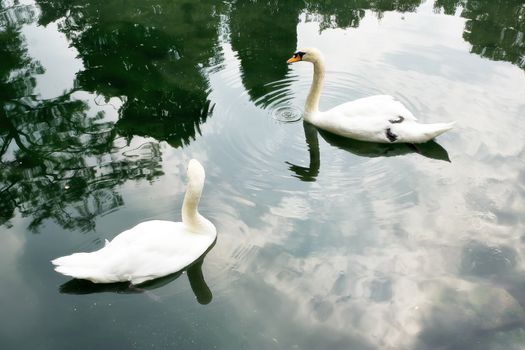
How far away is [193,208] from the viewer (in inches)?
216

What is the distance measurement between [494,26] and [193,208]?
7.79 meters

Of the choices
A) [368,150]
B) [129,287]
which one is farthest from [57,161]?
[368,150]

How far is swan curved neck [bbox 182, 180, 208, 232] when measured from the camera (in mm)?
5387

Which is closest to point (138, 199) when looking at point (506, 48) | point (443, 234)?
point (443, 234)

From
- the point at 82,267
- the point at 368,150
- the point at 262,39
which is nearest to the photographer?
the point at 82,267

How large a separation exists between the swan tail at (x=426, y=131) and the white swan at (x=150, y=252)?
3020 mm

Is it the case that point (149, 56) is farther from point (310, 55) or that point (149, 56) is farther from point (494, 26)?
point (494, 26)

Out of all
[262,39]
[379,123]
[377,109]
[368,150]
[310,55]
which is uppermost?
[310,55]

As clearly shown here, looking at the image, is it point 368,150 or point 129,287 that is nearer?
point 129,287

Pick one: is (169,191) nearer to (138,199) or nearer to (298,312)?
(138,199)

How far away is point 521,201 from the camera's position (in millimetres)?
6398

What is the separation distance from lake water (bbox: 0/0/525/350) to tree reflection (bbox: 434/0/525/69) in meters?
0.05

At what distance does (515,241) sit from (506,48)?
5159 mm

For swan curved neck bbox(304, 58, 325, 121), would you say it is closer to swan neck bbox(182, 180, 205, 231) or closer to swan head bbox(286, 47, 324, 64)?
swan head bbox(286, 47, 324, 64)
